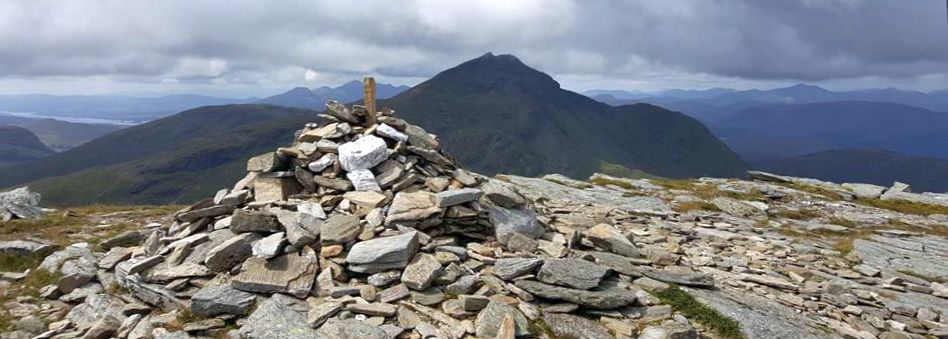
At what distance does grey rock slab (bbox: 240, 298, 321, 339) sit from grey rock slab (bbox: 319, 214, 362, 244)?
2.81 metres

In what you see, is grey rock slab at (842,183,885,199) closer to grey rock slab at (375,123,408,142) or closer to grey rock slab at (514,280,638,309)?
grey rock slab at (514,280,638,309)

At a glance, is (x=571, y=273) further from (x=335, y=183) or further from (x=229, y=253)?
(x=229, y=253)

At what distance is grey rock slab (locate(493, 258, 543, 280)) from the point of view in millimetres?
14812

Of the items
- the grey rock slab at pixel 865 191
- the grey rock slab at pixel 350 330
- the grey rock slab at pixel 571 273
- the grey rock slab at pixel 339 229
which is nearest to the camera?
the grey rock slab at pixel 350 330

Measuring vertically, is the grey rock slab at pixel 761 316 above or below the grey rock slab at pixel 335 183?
below

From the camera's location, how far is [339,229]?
52.6 feet

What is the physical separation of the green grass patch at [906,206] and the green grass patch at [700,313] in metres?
38.4

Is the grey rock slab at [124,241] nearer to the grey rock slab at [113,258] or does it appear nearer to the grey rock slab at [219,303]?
the grey rock slab at [113,258]

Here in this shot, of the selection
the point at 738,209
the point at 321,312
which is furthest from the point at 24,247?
the point at 738,209

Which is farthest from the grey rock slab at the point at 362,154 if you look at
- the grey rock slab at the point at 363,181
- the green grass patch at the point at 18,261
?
the green grass patch at the point at 18,261

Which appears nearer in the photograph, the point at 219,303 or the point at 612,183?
the point at 219,303

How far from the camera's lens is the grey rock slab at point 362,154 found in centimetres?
1942

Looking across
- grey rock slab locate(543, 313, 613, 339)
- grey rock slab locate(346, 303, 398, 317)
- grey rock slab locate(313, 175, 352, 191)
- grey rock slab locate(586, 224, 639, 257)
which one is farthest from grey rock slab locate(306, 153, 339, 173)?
grey rock slab locate(543, 313, 613, 339)

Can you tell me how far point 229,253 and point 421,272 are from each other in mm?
6158
